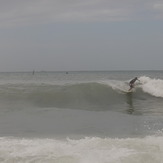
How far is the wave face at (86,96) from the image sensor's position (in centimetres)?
1725

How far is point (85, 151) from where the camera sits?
22.1 ft

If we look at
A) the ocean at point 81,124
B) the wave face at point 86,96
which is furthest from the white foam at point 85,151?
the wave face at point 86,96

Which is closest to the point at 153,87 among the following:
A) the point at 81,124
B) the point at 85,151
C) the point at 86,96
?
the point at 86,96

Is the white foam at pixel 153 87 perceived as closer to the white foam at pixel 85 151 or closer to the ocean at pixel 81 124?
the ocean at pixel 81 124

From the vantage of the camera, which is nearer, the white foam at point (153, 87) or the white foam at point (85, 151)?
the white foam at point (85, 151)

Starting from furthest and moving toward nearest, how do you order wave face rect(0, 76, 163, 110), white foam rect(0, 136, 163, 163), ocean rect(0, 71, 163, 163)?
wave face rect(0, 76, 163, 110), ocean rect(0, 71, 163, 163), white foam rect(0, 136, 163, 163)

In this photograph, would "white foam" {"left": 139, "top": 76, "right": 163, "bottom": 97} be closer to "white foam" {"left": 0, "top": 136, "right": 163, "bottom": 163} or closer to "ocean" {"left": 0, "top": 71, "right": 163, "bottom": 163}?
"ocean" {"left": 0, "top": 71, "right": 163, "bottom": 163}

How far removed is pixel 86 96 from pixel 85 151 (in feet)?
40.2

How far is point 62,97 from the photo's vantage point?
61.0 feet

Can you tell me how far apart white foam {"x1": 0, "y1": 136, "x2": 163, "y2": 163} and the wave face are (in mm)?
8415

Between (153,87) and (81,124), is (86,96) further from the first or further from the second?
(81,124)

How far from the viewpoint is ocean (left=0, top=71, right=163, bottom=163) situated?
21.5ft

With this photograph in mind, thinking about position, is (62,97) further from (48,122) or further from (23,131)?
(23,131)

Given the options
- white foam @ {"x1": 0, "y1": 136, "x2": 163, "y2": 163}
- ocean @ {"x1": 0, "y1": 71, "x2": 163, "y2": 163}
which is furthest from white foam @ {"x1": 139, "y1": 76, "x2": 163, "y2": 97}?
white foam @ {"x1": 0, "y1": 136, "x2": 163, "y2": 163}
